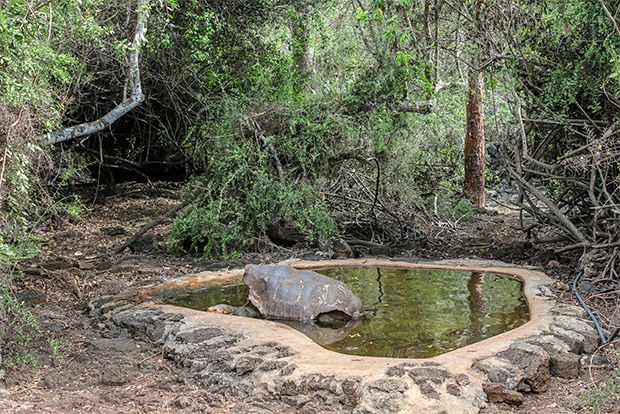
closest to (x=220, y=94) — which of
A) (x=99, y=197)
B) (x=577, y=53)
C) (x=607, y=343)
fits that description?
(x=99, y=197)

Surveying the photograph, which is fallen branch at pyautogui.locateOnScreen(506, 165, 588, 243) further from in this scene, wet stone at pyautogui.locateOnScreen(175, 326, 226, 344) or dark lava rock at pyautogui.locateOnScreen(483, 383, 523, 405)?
wet stone at pyautogui.locateOnScreen(175, 326, 226, 344)

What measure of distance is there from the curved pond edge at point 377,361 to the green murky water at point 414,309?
0.96ft

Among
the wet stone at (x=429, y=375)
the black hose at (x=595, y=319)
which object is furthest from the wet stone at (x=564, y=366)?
the wet stone at (x=429, y=375)

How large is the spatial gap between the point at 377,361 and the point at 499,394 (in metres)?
0.76

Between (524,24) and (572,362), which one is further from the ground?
(524,24)

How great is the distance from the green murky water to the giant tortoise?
0.13 metres

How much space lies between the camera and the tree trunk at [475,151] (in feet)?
38.2

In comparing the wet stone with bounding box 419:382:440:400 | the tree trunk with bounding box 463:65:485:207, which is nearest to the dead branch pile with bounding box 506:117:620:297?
the wet stone with bounding box 419:382:440:400

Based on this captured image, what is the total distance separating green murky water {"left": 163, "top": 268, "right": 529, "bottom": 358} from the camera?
490cm

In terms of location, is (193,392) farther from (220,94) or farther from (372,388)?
(220,94)

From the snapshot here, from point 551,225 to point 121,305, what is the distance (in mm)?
4927

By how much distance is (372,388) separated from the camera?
3857 mm

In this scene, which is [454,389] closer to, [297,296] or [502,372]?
[502,372]

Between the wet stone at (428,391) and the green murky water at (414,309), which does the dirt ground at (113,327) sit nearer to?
the wet stone at (428,391)
